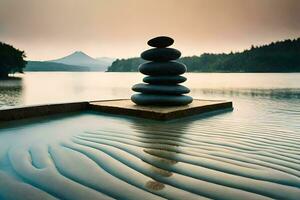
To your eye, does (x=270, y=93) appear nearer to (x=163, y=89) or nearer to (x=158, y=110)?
(x=163, y=89)

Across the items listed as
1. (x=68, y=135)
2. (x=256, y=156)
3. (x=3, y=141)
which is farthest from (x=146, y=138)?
(x=3, y=141)

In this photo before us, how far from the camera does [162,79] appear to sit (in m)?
10.0

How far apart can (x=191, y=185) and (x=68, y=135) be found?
3.33 m

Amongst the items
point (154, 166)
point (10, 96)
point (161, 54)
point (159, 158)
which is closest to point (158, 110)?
point (161, 54)

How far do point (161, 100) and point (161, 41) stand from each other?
2029 millimetres

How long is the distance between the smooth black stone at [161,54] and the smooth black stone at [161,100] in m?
1.32

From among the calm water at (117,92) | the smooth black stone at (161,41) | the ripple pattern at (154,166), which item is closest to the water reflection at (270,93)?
the calm water at (117,92)

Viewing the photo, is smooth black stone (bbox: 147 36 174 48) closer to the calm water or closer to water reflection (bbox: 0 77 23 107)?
the calm water

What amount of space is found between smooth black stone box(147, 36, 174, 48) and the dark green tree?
228ft

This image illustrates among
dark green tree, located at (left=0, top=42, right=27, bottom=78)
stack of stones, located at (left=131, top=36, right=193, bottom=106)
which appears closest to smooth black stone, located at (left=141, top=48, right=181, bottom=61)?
stack of stones, located at (left=131, top=36, right=193, bottom=106)

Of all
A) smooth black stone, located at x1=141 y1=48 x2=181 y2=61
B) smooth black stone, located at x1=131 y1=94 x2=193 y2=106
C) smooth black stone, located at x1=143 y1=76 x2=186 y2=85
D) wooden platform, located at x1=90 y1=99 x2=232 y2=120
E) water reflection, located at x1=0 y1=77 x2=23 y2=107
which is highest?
smooth black stone, located at x1=141 y1=48 x2=181 y2=61

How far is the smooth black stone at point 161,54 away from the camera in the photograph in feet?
33.4

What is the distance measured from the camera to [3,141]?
17.6ft

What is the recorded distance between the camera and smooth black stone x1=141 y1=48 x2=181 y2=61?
10188mm
